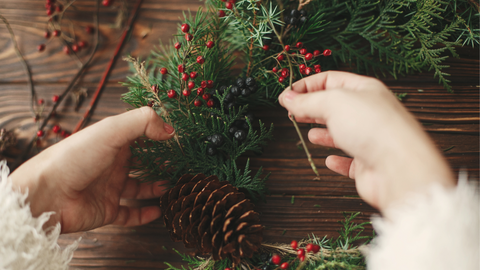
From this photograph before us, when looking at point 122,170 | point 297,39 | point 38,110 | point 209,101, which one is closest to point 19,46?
point 38,110

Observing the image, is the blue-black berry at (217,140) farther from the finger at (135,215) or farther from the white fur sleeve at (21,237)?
the white fur sleeve at (21,237)

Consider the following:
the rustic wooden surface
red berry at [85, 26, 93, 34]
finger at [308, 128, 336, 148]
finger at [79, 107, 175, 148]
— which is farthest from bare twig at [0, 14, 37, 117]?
finger at [308, 128, 336, 148]

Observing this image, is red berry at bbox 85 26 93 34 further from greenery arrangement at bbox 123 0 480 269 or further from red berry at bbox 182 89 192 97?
red berry at bbox 182 89 192 97

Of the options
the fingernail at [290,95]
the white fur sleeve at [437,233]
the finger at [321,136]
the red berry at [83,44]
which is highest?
the red berry at [83,44]

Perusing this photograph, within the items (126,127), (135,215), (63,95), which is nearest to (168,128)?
(126,127)

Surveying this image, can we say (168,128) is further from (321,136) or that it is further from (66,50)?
(66,50)

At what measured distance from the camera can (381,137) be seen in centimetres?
54

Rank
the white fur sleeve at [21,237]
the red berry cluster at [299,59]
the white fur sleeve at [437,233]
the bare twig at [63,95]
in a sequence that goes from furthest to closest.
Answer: the bare twig at [63,95] < the red berry cluster at [299,59] < the white fur sleeve at [21,237] < the white fur sleeve at [437,233]

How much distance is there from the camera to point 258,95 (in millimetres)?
824

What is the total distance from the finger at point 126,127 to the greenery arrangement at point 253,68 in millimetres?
52

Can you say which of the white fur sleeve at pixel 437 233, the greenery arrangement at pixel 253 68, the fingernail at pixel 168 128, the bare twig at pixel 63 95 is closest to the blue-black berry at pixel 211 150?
the greenery arrangement at pixel 253 68

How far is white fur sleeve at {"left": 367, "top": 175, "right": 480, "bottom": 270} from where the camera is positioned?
1.60 ft

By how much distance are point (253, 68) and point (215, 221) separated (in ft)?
1.46

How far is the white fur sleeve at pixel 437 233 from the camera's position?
0.49 metres
